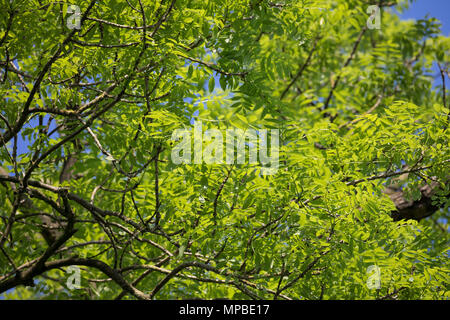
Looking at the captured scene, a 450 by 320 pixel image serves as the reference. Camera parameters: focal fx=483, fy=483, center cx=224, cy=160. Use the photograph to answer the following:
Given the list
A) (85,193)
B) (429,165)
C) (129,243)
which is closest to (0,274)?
(85,193)

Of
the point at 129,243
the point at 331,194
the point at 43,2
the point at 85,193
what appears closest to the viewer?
the point at 331,194

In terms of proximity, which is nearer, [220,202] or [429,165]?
[220,202]

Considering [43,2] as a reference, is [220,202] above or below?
below

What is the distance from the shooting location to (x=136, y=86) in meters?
4.97

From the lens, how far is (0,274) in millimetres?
6586

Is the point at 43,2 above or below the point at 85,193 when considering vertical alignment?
above

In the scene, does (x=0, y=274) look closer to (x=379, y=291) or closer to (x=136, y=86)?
(x=136, y=86)

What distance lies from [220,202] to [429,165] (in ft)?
6.75

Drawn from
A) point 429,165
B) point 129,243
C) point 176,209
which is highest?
point 429,165

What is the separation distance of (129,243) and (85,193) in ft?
4.48

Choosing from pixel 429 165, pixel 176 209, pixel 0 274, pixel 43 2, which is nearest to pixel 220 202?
pixel 176 209

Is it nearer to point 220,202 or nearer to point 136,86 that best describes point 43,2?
point 136,86
